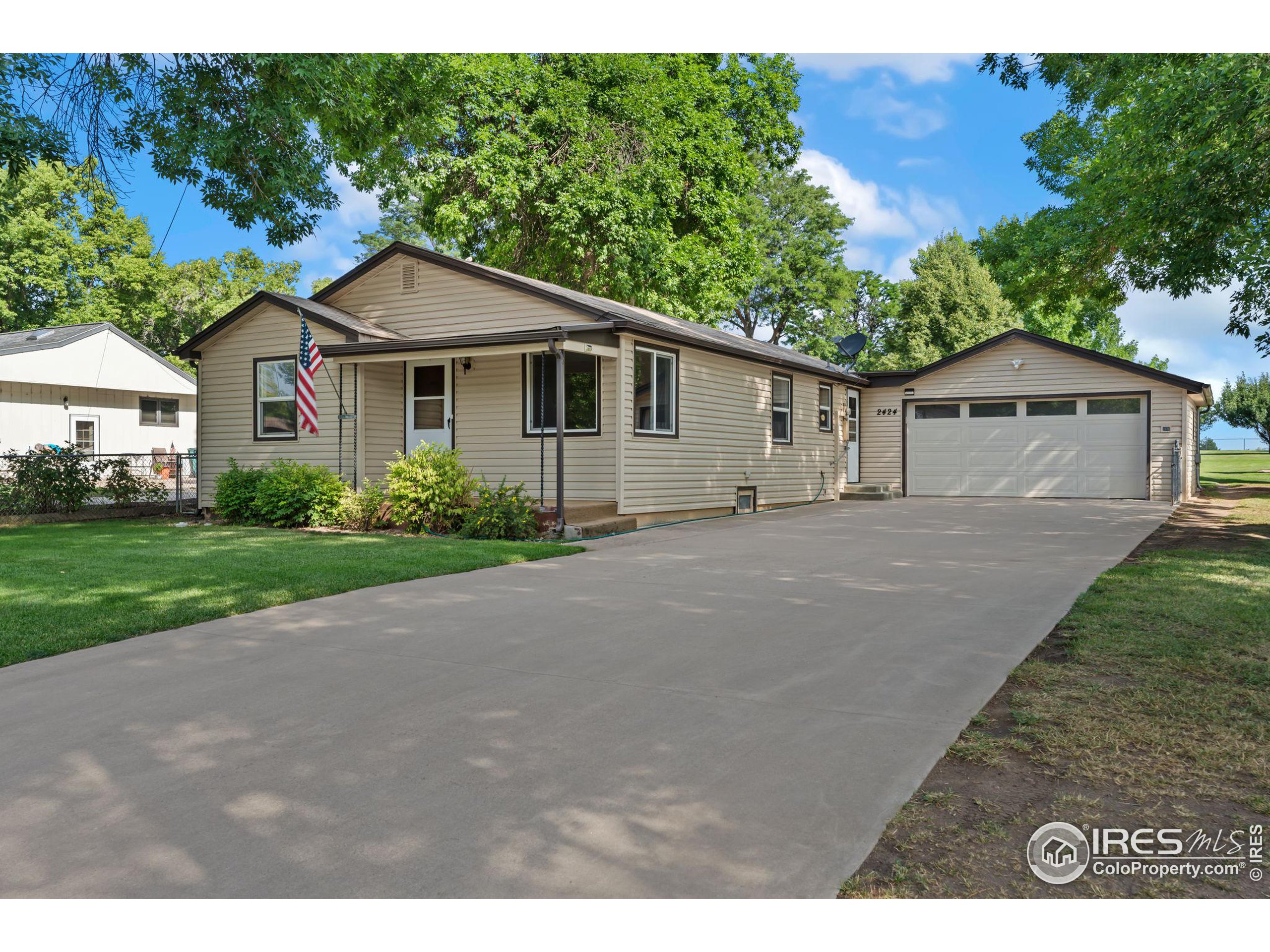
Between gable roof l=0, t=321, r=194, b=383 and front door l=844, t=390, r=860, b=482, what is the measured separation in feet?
74.3

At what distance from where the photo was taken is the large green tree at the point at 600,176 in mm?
21188

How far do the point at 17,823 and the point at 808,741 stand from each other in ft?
9.46

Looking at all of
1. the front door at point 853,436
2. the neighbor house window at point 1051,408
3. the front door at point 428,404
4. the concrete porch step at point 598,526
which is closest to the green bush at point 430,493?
the concrete porch step at point 598,526

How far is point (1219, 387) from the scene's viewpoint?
2232 inches

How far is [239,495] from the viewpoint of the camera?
1393 centimetres

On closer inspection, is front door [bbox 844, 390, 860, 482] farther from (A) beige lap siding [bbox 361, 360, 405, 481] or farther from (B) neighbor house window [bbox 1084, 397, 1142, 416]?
(A) beige lap siding [bbox 361, 360, 405, 481]

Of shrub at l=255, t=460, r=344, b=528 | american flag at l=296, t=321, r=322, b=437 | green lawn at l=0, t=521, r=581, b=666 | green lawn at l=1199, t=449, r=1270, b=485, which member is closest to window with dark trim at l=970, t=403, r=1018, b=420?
green lawn at l=1199, t=449, r=1270, b=485

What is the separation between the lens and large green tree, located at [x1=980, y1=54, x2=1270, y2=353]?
895 cm

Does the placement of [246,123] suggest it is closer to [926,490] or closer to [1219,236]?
[1219,236]

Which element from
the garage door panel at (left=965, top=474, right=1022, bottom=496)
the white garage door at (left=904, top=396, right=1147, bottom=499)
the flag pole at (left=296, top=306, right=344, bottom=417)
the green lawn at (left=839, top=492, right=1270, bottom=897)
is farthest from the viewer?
the garage door panel at (left=965, top=474, right=1022, bottom=496)

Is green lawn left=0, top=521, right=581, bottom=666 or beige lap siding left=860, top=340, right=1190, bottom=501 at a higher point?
beige lap siding left=860, top=340, right=1190, bottom=501

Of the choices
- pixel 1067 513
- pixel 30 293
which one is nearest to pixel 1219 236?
pixel 1067 513

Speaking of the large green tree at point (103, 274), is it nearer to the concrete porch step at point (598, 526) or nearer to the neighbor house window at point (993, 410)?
the concrete porch step at point (598, 526)

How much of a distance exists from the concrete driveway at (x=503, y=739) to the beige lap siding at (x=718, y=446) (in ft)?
18.9
